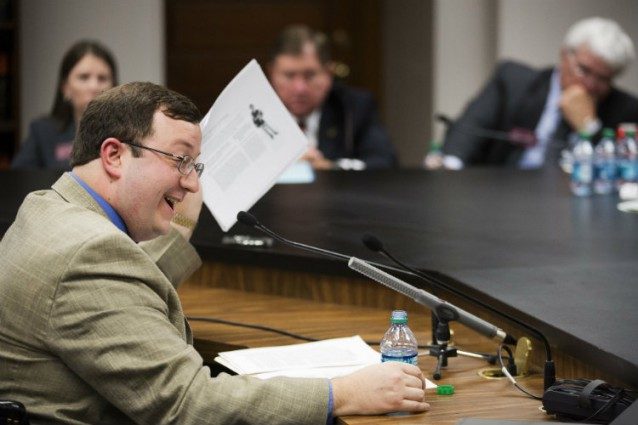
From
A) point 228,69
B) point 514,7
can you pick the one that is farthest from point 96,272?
point 228,69

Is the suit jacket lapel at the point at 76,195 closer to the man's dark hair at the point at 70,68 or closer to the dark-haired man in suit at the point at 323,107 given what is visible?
the man's dark hair at the point at 70,68

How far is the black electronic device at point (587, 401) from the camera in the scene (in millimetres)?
1733

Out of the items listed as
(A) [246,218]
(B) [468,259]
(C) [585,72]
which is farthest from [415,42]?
(A) [246,218]

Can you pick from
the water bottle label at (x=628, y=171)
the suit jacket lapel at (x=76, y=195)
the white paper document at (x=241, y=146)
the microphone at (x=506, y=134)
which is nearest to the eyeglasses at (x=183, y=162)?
the suit jacket lapel at (x=76, y=195)

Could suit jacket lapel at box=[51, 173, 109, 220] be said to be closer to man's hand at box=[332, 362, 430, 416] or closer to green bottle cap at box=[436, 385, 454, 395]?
man's hand at box=[332, 362, 430, 416]

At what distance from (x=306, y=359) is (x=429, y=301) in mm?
354

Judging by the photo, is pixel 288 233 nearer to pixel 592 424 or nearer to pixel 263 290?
pixel 263 290

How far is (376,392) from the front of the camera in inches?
70.9

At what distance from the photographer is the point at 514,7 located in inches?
265

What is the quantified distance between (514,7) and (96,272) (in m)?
5.36

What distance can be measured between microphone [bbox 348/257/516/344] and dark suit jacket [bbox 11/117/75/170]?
2.97 m

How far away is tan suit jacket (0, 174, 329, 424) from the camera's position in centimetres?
172

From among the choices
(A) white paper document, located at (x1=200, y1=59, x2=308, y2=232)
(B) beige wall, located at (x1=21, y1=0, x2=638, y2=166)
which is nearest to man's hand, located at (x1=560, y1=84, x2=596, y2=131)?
(B) beige wall, located at (x1=21, y1=0, x2=638, y2=166)

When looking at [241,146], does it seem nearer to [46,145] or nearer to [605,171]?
[605,171]
